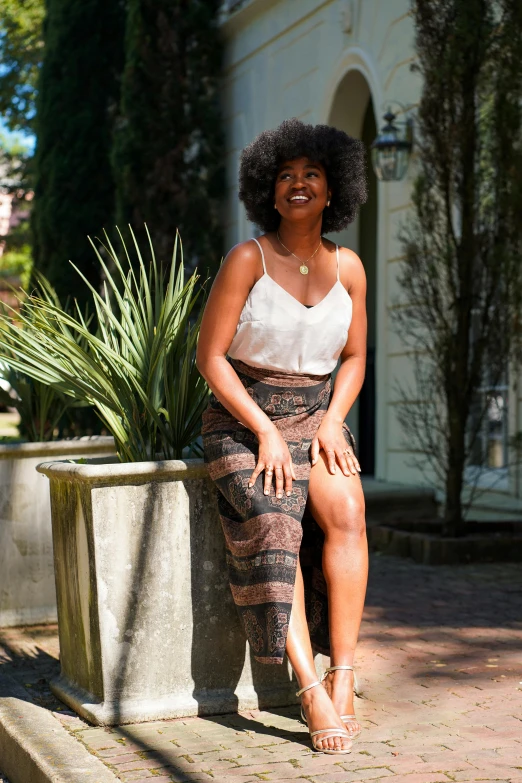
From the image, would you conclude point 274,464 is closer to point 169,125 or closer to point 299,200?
point 299,200

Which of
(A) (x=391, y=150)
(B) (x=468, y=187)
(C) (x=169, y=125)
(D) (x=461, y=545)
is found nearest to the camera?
(D) (x=461, y=545)

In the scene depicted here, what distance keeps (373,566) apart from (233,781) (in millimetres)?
4082

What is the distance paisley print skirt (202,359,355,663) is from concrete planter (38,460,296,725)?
0.13m

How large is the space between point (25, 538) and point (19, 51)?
64.8ft

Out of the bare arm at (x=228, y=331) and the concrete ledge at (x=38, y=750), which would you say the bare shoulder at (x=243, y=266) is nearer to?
the bare arm at (x=228, y=331)

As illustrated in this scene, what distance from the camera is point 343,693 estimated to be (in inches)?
137

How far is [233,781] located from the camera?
9.98 ft

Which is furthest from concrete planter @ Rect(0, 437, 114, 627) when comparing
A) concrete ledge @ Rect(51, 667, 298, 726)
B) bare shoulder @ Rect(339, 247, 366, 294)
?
bare shoulder @ Rect(339, 247, 366, 294)

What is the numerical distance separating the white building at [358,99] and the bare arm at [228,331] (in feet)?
16.6

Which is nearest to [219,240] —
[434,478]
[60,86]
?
[60,86]

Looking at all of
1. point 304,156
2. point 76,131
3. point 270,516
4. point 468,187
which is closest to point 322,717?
point 270,516

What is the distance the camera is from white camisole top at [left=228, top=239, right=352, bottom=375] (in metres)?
3.70

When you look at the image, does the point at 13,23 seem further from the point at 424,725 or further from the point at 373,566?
the point at 424,725

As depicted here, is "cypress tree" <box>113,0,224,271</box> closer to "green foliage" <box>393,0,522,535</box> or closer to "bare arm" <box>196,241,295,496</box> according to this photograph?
"green foliage" <box>393,0,522,535</box>
